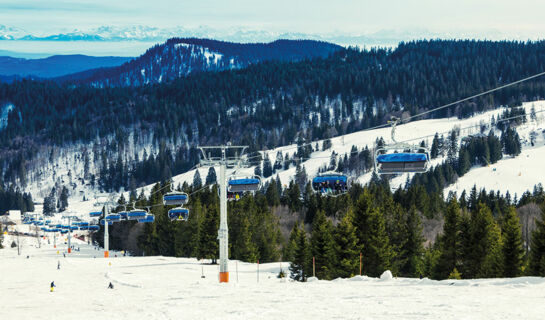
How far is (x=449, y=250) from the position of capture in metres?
53.0

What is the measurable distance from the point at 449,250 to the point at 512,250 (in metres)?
7.04

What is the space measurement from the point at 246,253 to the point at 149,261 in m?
10.9

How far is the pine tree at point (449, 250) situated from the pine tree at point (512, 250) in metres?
6.15

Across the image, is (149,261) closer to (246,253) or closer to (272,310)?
(246,253)

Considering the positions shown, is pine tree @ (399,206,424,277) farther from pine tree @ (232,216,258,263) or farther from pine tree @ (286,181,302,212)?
pine tree @ (286,181,302,212)

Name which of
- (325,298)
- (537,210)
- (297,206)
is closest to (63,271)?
(325,298)

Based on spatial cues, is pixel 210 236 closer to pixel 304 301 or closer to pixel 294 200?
pixel 304 301

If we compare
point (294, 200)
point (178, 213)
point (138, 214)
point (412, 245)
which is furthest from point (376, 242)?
point (294, 200)

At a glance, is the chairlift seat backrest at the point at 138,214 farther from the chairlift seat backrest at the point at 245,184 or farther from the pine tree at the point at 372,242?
the chairlift seat backrest at the point at 245,184

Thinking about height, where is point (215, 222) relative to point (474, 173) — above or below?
below

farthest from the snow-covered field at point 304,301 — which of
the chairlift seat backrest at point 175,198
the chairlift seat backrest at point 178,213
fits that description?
the chairlift seat backrest at point 178,213

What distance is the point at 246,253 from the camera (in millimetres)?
A: 76688

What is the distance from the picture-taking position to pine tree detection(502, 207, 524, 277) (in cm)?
4609

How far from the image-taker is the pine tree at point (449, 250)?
52.8 m
